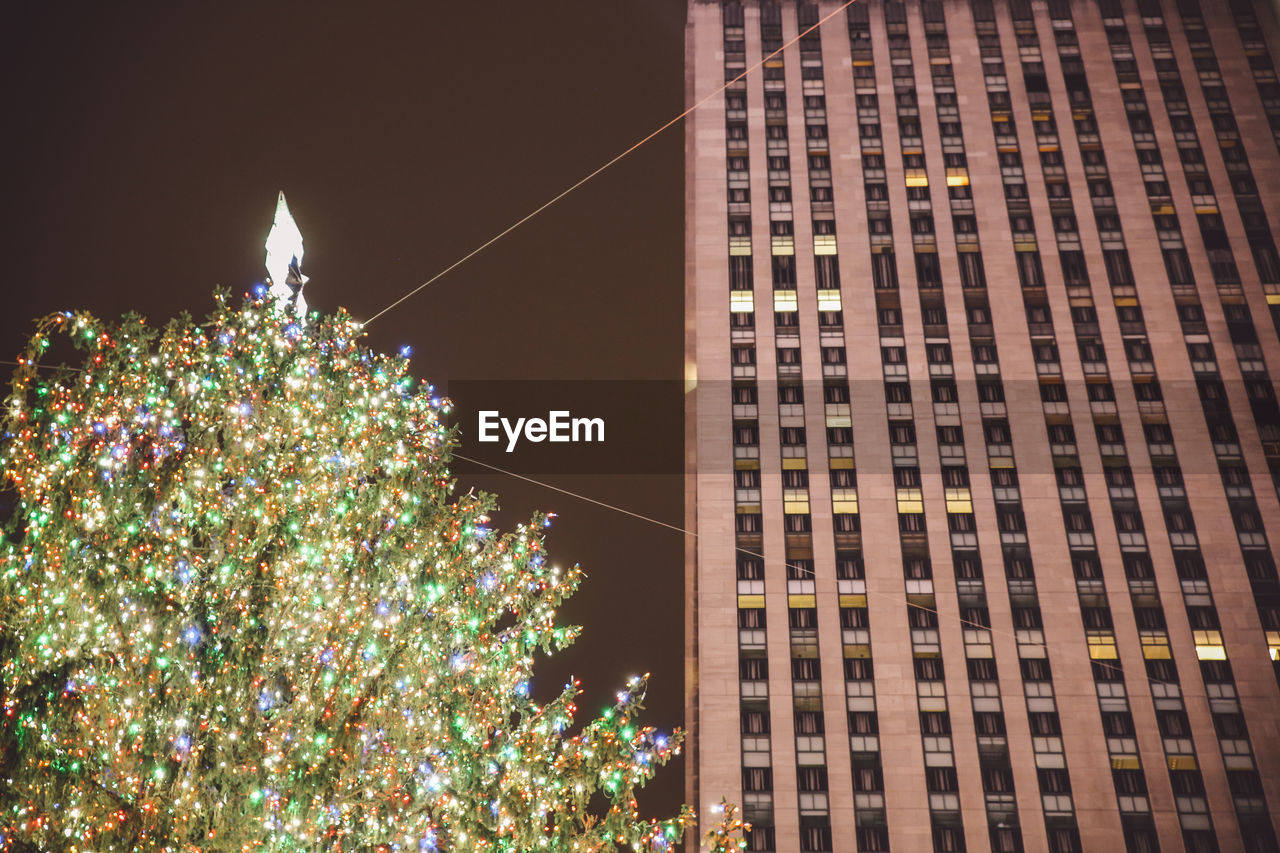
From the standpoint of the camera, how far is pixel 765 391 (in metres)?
44.4

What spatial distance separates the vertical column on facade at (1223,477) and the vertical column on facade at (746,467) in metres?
16.5

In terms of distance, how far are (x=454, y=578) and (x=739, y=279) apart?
3527 cm

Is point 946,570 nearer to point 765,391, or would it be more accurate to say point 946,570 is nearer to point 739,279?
point 765,391

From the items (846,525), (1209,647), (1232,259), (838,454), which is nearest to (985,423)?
(838,454)

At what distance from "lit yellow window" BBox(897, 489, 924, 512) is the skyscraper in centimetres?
19

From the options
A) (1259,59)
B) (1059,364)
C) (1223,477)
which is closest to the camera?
(1223,477)

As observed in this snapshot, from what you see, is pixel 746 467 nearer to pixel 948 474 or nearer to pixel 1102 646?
pixel 948 474

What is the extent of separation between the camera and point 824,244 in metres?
47.2

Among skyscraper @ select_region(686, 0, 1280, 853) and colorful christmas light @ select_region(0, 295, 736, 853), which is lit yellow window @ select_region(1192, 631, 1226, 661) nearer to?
skyscraper @ select_region(686, 0, 1280, 853)

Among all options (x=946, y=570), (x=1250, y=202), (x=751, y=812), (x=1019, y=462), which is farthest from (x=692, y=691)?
(x=1250, y=202)

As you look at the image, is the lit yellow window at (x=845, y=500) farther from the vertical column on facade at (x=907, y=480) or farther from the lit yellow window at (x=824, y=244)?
the lit yellow window at (x=824, y=244)

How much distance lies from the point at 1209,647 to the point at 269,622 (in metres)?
39.8

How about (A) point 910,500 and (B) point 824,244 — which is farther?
(B) point 824,244

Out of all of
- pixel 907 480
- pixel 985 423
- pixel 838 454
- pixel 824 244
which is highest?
pixel 824 244
